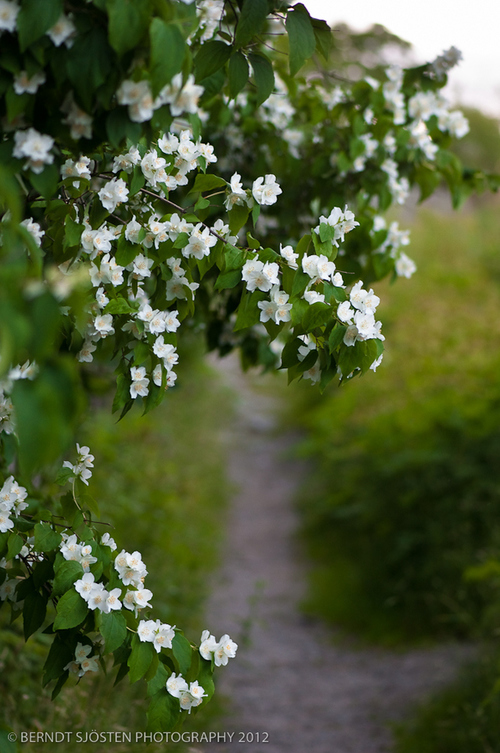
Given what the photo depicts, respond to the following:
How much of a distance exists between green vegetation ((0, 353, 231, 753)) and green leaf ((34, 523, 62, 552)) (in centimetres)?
78

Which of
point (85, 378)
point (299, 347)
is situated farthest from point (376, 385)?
point (299, 347)

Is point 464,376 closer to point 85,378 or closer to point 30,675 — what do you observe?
point 85,378

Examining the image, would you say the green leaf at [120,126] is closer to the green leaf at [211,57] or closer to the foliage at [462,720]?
the green leaf at [211,57]

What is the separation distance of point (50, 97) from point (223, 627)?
4001 millimetres

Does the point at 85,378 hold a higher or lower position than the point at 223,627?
higher

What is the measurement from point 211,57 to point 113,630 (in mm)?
1108

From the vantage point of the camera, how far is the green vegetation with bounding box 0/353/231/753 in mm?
2531

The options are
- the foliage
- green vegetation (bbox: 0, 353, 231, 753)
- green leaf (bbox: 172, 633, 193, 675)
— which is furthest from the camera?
the foliage

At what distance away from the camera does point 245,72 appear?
1.27m

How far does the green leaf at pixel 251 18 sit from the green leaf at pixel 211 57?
0.24ft

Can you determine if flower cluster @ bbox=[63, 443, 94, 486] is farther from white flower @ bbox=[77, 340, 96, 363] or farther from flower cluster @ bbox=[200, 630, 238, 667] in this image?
flower cluster @ bbox=[200, 630, 238, 667]

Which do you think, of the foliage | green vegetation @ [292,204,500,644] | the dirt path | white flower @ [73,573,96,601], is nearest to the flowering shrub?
white flower @ [73,573,96,601]

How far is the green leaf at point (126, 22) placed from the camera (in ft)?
2.98

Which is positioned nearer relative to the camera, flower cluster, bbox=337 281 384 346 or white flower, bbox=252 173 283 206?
flower cluster, bbox=337 281 384 346
